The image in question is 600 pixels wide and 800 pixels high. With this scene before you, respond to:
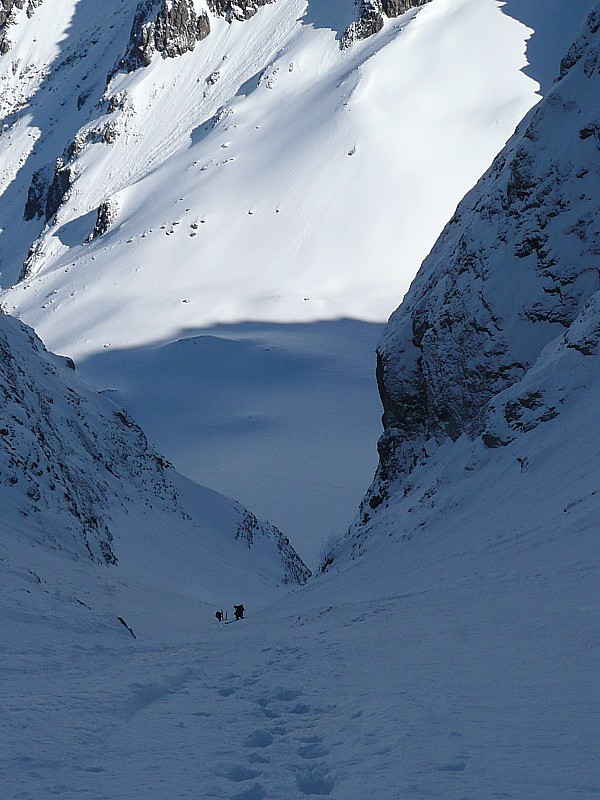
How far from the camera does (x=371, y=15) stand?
109 meters

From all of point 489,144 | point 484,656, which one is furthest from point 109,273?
point 484,656

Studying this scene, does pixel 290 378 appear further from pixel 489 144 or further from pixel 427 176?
pixel 489 144

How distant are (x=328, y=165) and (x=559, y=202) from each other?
72.7 metres

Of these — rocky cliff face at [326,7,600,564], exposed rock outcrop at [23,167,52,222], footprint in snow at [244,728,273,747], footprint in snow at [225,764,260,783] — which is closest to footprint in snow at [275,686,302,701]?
footprint in snow at [244,728,273,747]

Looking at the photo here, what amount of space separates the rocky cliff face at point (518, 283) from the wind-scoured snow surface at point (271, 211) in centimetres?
1857

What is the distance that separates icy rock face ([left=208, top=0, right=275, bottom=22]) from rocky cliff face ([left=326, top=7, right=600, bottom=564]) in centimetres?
11497

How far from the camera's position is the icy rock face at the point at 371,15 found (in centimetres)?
10794

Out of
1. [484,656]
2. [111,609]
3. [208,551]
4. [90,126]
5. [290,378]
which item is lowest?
[484,656]

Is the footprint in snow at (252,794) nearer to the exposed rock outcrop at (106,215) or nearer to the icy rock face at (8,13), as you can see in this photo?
the exposed rock outcrop at (106,215)

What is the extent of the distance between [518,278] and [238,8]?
4761 inches

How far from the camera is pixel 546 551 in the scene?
10.6 metres

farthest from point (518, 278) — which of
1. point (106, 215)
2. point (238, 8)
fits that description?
point (238, 8)

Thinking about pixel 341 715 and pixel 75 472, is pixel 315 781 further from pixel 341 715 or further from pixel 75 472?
pixel 75 472

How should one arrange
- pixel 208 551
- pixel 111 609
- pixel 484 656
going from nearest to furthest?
pixel 484 656
pixel 111 609
pixel 208 551
